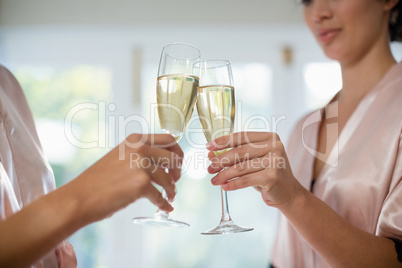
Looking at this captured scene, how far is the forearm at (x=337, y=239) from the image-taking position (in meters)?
1.16

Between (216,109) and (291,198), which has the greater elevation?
(216,109)

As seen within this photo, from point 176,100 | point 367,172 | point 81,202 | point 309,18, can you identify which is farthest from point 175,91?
point 309,18

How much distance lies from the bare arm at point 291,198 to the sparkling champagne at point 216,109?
0.06 m

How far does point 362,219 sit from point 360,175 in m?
0.16

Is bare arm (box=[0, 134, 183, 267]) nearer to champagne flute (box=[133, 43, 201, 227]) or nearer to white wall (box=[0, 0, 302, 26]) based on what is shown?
champagne flute (box=[133, 43, 201, 227])

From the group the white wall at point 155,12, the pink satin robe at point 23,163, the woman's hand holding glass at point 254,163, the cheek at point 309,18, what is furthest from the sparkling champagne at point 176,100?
the white wall at point 155,12

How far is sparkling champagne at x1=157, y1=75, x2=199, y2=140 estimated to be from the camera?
108cm

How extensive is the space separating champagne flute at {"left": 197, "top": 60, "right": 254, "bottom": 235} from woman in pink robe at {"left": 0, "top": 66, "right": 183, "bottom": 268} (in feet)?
0.48

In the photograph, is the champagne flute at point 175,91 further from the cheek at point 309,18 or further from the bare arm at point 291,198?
the cheek at point 309,18

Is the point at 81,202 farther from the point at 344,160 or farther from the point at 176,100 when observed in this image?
the point at 344,160

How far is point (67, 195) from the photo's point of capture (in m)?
0.77

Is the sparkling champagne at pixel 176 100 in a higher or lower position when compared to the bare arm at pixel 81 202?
higher

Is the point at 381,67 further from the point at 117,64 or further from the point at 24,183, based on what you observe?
the point at 117,64

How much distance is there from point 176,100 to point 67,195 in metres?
0.42
